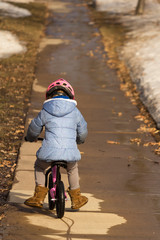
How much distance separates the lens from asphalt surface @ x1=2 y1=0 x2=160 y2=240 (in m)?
6.93

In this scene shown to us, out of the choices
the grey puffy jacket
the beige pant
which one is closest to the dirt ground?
the beige pant

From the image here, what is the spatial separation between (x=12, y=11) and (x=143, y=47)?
10.9m

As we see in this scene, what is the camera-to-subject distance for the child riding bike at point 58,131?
22.0ft

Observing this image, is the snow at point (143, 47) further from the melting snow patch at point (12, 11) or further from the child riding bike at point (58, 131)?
the child riding bike at point (58, 131)

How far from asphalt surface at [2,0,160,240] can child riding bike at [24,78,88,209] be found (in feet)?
1.66

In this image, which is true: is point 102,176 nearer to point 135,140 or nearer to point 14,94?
point 135,140

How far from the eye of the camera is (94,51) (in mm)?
21031

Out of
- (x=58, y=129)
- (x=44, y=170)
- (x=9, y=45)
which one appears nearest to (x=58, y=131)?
(x=58, y=129)

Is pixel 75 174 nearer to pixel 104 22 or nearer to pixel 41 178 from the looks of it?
pixel 41 178

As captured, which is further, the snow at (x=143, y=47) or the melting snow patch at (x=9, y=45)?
the melting snow patch at (x=9, y=45)

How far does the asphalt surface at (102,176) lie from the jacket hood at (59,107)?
139cm

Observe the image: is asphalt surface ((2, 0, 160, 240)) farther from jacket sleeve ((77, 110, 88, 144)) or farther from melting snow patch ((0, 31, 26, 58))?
melting snow patch ((0, 31, 26, 58))

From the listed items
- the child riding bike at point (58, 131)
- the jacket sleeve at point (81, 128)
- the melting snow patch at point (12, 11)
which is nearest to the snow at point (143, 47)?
the melting snow patch at point (12, 11)

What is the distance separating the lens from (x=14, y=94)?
14148 millimetres
